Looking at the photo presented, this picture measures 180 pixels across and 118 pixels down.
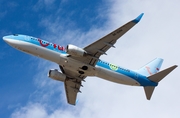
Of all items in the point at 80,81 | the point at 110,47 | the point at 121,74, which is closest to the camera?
the point at 110,47

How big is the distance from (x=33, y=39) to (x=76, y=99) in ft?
63.4

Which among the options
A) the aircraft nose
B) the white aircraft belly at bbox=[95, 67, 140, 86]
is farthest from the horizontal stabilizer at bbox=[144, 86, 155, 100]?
the aircraft nose

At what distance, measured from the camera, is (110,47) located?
218ft

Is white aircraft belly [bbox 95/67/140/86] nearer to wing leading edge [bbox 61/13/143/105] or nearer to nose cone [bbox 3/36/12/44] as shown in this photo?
wing leading edge [bbox 61/13/143/105]

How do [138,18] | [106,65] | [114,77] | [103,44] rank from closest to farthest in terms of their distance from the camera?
[138,18] → [103,44] → [106,65] → [114,77]

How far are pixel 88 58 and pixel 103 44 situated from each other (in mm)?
4000

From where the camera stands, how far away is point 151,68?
8112 centimetres

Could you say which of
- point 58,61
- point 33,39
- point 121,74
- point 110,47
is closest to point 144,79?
point 121,74

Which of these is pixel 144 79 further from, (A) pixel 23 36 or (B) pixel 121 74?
(A) pixel 23 36

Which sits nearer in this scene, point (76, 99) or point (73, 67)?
point (73, 67)

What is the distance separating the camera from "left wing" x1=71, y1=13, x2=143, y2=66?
2454 inches

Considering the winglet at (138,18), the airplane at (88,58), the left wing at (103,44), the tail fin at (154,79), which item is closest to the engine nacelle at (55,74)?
the airplane at (88,58)

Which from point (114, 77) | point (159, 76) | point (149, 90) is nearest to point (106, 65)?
point (114, 77)

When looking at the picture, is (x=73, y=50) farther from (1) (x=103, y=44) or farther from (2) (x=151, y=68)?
(2) (x=151, y=68)
